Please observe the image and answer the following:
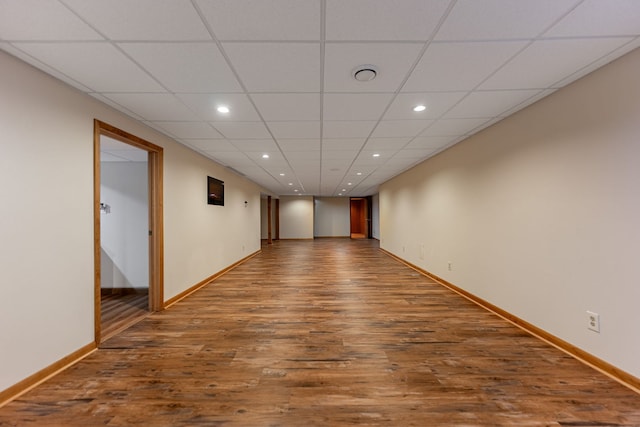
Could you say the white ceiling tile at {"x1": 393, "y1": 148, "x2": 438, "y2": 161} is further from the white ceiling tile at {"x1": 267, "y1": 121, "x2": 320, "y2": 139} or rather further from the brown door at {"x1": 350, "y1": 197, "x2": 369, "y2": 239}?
the brown door at {"x1": 350, "y1": 197, "x2": 369, "y2": 239}

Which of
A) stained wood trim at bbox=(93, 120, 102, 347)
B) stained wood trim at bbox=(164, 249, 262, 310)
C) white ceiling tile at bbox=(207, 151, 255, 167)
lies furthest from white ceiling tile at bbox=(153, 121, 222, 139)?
stained wood trim at bbox=(164, 249, 262, 310)

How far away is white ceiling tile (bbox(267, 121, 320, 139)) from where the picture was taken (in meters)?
3.04

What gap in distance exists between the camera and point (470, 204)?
3.75 metres

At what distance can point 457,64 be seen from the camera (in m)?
1.89

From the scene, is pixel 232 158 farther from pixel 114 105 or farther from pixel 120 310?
pixel 120 310

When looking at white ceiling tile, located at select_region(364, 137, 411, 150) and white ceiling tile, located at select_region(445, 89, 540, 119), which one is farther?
white ceiling tile, located at select_region(364, 137, 411, 150)

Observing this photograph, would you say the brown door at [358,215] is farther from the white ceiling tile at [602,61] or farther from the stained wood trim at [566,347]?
the white ceiling tile at [602,61]

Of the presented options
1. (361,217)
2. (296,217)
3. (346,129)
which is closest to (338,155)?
(346,129)

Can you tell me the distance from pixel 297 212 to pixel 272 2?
11.9m

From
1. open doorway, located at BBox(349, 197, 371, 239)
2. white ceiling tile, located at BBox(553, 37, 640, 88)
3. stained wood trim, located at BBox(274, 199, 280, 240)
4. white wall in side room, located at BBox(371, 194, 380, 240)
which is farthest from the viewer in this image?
open doorway, located at BBox(349, 197, 371, 239)

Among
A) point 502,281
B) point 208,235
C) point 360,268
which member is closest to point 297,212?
point 360,268

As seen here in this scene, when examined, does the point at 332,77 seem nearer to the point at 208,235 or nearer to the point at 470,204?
the point at 470,204

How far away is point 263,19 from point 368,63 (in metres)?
0.82

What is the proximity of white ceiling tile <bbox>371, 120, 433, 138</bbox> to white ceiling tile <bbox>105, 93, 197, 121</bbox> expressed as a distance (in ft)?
7.58
